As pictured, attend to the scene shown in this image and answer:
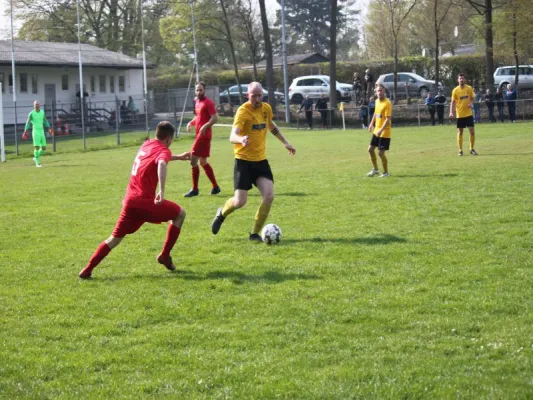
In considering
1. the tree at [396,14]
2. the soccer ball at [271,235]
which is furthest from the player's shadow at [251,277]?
the tree at [396,14]

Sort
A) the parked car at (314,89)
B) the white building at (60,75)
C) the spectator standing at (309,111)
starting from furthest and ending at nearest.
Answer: the parked car at (314,89) < the white building at (60,75) < the spectator standing at (309,111)

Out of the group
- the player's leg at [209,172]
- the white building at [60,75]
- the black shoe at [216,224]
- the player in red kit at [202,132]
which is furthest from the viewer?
the white building at [60,75]

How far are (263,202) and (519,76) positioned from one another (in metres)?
41.3

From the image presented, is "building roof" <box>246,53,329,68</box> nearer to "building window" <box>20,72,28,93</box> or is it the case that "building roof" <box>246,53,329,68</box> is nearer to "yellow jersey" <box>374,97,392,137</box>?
"building window" <box>20,72,28,93</box>

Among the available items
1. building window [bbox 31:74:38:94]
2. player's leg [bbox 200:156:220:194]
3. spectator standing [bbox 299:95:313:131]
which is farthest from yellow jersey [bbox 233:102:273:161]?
building window [bbox 31:74:38:94]

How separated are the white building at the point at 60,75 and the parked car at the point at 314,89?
1066 cm

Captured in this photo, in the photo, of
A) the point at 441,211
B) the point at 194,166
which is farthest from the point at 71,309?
the point at 194,166

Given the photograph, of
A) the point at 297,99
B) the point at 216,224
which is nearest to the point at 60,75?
the point at 297,99

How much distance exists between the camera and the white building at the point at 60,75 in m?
47.6

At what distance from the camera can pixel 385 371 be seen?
208 inches

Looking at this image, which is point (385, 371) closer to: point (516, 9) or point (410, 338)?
point (410, 338)

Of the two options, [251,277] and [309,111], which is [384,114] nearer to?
[251,277]

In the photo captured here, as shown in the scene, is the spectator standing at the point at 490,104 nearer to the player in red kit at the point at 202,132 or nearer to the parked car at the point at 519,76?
the parked car at the point at 519,76

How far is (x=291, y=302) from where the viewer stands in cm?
712
